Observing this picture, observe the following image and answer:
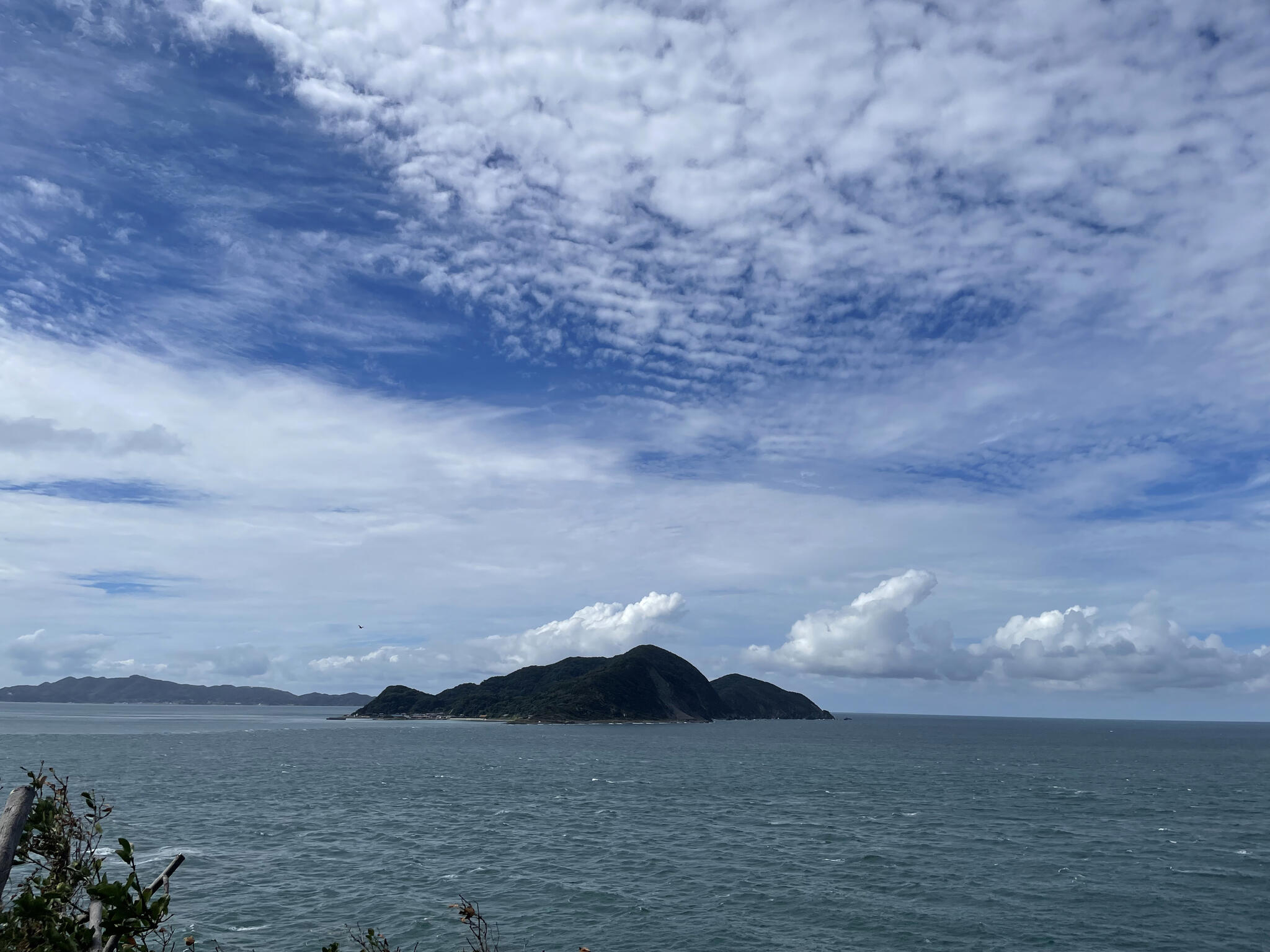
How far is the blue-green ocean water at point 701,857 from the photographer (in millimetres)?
45000

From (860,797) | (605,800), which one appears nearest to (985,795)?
(860,797)

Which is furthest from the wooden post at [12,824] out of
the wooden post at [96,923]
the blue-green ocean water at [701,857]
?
the blue-green ocean water at [701,857]

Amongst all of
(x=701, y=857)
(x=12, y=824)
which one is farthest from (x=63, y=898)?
(x=701, y=857)

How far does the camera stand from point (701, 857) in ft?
207

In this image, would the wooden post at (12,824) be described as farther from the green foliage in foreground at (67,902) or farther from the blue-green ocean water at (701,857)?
the blue-green ocean water at (701,857)

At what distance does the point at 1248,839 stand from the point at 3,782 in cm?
13546

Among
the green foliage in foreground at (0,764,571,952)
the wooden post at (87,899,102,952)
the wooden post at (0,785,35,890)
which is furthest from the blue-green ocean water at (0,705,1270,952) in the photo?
the wooden post at (0,785,35,890)

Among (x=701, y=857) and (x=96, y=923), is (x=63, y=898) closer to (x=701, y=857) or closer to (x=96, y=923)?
(x=96, y=923)

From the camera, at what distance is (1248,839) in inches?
3022

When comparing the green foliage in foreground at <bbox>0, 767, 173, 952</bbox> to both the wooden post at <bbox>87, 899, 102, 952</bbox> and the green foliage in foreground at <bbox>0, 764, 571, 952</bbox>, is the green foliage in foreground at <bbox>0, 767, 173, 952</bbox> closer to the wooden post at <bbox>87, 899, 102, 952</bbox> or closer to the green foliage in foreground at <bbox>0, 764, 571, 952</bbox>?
the green foliage in foreground at <bbox>0, 764, 571, 952</bbox>

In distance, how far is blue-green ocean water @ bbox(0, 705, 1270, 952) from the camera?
148 ft

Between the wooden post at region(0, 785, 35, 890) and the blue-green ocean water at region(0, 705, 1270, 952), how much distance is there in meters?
33.9

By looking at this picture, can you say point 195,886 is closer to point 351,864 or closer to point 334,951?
point 351,864

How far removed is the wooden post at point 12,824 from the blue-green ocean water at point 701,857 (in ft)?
111
